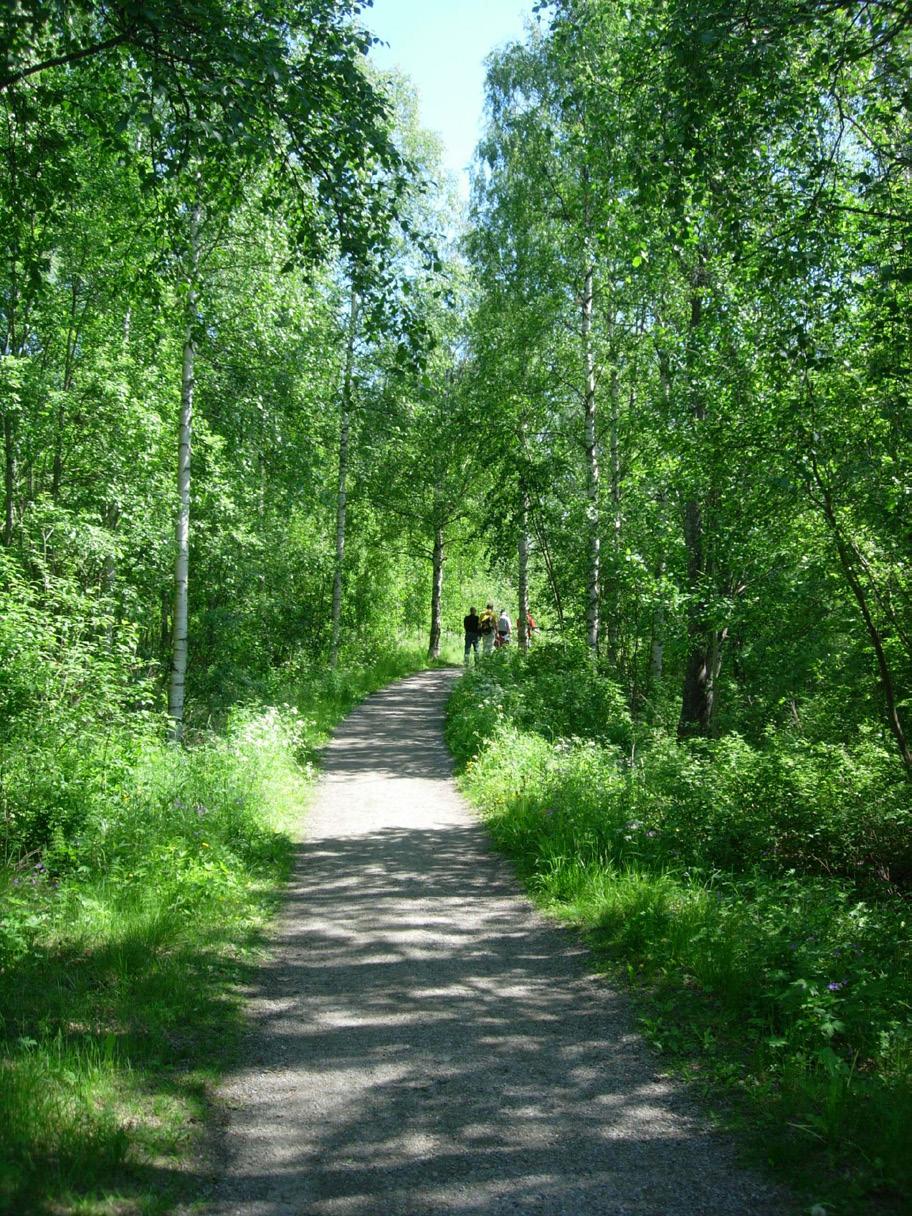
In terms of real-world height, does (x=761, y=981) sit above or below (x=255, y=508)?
below

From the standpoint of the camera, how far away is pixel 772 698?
1550 cm

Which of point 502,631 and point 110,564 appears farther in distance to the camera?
point 502,631

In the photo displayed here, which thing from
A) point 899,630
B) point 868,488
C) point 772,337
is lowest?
point 899,630

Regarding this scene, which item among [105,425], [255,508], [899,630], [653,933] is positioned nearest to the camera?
[653,933]

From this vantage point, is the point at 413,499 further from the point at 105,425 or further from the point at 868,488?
the point at 868,488

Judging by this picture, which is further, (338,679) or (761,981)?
(338,679)

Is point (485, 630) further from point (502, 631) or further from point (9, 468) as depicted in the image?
point (9, 468)

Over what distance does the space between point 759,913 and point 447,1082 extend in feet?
8.18

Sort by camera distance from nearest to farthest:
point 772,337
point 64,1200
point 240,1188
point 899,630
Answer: point 64,1200, point 240,1188, point 772,337, point 899,630

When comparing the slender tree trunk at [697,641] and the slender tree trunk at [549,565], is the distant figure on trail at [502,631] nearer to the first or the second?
the slender tree trunk at [549,565]

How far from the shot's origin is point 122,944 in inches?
197

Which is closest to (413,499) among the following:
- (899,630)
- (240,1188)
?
(899,630)

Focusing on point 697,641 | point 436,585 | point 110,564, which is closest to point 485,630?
point 436,585

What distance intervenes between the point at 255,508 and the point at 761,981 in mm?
15236
